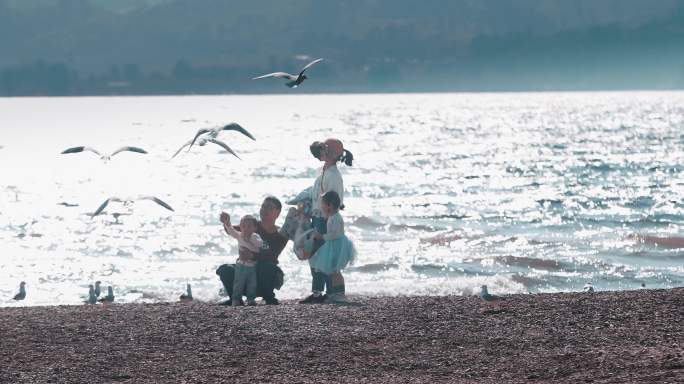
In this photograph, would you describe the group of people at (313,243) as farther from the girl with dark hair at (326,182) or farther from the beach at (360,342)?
the beach at (360,342)

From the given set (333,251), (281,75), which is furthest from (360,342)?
(281,75)

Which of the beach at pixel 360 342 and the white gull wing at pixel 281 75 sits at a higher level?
the white gull wing at pixel 281 75

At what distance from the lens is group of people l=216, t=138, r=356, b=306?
14.5 m

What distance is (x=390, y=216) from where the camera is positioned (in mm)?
35750

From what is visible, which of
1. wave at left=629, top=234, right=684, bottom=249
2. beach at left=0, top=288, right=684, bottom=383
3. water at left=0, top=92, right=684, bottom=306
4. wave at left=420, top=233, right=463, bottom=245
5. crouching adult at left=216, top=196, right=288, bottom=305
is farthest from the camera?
wave at left=420, top=233, right=463, bottom=245

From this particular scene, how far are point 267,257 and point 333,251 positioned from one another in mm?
774

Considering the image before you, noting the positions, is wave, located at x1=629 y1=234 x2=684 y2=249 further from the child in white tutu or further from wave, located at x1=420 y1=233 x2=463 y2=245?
the child in white tutu

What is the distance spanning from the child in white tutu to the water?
4673 mm

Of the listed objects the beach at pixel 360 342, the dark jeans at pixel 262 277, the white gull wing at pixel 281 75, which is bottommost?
the beach at pixel 360 342

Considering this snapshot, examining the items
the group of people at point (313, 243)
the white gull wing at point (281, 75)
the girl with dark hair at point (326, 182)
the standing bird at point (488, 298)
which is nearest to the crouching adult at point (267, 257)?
the group of people at point (313, 243)

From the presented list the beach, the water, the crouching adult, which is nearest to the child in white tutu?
the crouching adult

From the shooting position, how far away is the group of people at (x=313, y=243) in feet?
47.6

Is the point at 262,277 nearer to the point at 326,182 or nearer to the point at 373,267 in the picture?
the point at 326,182

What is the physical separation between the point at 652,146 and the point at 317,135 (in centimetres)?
3175
